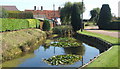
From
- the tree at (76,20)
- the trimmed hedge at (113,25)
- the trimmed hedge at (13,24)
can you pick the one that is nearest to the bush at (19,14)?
the trimmed hedge at (13,24)

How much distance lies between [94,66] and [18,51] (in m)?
10.5

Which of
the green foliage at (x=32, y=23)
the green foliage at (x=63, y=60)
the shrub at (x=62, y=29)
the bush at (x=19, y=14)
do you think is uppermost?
the bush at (x=19, y=14)

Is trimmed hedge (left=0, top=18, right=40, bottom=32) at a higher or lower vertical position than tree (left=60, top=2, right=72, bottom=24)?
lower

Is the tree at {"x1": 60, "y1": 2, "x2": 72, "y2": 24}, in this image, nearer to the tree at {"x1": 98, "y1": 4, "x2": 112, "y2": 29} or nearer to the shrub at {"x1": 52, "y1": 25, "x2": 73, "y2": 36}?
the tree at {"x1": 98, "y1": 4, "x2": 112, "y2": 29}

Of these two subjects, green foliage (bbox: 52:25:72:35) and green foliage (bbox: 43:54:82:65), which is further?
green foliage (bbox: 52:25:72:35)

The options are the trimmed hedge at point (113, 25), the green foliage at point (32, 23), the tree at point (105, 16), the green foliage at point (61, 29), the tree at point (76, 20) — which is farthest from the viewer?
the tree at point (105, 16)

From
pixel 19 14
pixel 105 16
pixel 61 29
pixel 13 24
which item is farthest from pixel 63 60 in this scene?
pixel 105 16

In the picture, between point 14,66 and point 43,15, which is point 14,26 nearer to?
point 14,66

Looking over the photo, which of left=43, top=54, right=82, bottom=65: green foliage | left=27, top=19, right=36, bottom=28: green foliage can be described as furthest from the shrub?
left=43, top=54, right=82, bottom=65: green foliage

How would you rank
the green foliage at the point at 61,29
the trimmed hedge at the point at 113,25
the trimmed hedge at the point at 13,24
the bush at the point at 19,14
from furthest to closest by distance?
the trimmed hedge at the point at 113,25 → the green foliage at the point at 61,29 → the bush at the point at 19,14 → the trimmed hedge at the point at 13,24

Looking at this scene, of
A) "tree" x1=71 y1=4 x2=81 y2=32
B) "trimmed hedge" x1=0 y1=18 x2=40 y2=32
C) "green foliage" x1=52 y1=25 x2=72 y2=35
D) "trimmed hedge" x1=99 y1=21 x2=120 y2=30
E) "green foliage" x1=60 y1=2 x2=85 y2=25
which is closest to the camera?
"trimmed hedge" x1=0 y1=18 x2=40 y2=32

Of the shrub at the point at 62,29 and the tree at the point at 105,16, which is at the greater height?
the tree at the point at 105,16

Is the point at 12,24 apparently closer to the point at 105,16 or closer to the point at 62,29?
the point at 62,29

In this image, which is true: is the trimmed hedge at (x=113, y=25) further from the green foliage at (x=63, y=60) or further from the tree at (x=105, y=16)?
the green foliage at (x=63, y=60)
